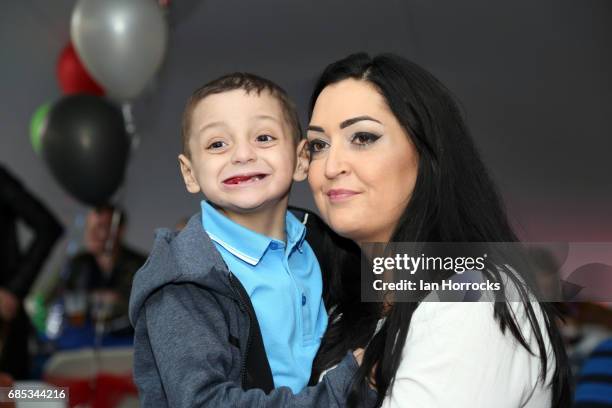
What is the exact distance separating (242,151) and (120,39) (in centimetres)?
207

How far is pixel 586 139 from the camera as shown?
12.4 ft

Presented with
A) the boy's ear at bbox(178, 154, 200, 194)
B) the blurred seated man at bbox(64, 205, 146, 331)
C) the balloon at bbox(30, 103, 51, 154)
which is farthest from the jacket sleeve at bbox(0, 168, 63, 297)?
the boy's ear at bbox(178, 154, 200, 194)

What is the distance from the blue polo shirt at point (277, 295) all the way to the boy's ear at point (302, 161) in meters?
0.12

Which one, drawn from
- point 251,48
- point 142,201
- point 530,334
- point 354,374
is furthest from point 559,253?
point 142,201

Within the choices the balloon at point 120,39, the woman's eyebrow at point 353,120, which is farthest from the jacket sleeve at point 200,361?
the balloon at point 120,39

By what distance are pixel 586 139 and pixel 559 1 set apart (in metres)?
0.73

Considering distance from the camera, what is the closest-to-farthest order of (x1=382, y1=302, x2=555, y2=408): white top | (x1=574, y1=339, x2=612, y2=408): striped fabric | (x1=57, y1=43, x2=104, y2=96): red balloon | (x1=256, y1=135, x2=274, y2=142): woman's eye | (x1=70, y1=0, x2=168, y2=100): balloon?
(x1=382, y1=302, x2=555, y2=408): white top → (x1=256, y1=135, x2=274, y2=142): woman's eye → (x1=574, y1=339, x2=612, y2=408): striped fabric → (x1=70, y1=0, x2=168, y2=100): balloon → (x1=57, y1=43, x2=104, y2=96): red balloon

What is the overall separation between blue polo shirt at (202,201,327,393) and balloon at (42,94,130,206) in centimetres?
223

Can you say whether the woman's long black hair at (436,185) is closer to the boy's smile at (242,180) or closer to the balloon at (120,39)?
the boy's smile at (242,180)

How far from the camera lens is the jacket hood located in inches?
41.2

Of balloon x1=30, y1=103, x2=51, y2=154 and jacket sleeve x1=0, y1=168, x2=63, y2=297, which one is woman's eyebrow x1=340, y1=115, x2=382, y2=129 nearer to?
jacket sleeve x1=0, y1=168, x2=63, y2=297

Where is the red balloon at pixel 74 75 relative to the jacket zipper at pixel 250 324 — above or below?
above

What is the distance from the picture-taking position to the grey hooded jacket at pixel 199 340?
3.20 feet

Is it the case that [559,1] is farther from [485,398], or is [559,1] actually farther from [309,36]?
[485,398]
